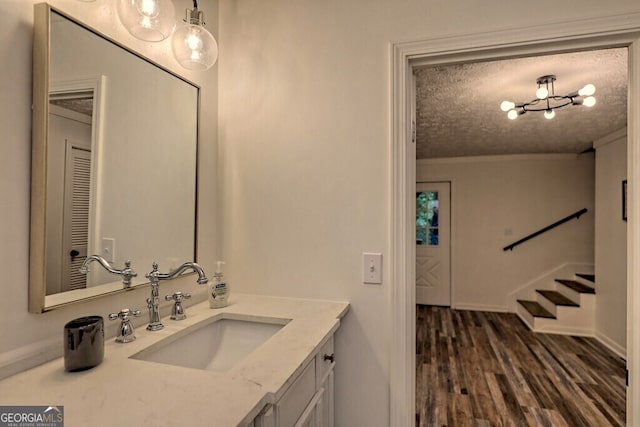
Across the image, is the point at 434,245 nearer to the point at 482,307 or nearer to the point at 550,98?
the point at 482,307

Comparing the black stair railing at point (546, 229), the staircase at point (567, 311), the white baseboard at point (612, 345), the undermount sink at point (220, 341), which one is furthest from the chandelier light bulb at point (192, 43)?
the black stair railing at point (546, 229)

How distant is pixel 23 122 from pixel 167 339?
0.71 metres

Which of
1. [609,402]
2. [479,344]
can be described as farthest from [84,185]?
[479,344]

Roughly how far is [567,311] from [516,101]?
2.79m

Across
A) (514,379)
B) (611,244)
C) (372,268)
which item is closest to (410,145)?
(372,268)

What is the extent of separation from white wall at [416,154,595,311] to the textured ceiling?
0.40m

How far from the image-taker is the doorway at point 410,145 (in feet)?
3.86

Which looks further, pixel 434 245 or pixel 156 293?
pixel 434 245

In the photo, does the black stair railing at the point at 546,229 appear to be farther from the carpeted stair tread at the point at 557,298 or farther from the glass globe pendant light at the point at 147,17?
the glass globe pendant light at the point at 147,17

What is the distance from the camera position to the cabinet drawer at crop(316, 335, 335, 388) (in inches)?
44.1

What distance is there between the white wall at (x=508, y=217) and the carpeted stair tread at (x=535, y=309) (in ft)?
1.07

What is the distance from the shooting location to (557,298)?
4402 millimetres

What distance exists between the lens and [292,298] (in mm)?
1480

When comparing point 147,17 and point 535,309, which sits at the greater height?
point 147,17
